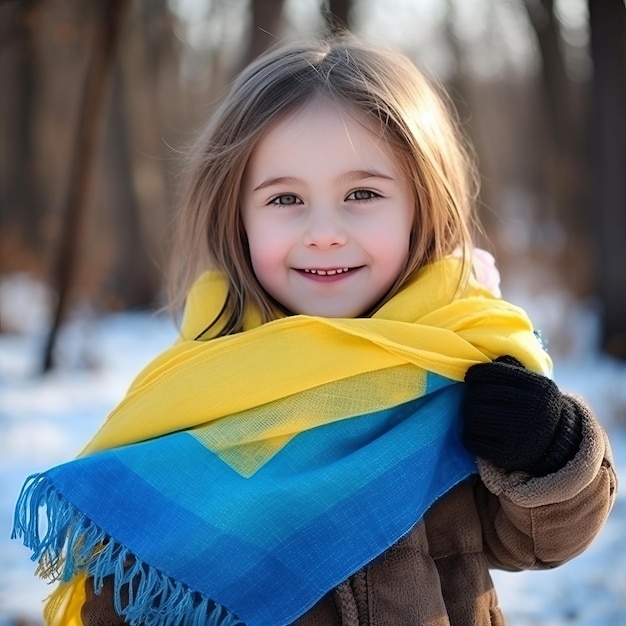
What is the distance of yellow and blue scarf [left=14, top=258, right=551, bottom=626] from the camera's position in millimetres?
1535

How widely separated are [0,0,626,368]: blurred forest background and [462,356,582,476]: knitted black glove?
2.32 ft

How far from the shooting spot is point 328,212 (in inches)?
65.7

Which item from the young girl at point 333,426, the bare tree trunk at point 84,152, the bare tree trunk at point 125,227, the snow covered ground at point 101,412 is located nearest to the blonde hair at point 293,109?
the young girl at point 333,426

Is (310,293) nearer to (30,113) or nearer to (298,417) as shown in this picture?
(298,417)

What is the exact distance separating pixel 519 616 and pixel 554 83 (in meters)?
8.90

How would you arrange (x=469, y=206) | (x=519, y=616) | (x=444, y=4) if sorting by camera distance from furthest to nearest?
(x=444, y=4) < (x=519, y=616) < (x=469, y=206)

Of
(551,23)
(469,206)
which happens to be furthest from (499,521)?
(551,23)

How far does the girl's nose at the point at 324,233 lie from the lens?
165 cm

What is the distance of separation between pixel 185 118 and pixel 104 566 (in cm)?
1604

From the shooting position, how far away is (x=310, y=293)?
5.73 ft

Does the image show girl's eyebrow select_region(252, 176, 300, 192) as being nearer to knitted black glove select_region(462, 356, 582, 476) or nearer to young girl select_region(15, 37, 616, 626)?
young girl select_region(15, 37, 616, 626)

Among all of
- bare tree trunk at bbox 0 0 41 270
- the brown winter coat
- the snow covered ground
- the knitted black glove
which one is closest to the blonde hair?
the knitted black glove

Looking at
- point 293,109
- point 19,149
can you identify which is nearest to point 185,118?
point 19,149

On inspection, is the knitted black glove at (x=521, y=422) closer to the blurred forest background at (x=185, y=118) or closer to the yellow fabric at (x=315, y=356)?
the yellow fabric at (x=315, y=356)
